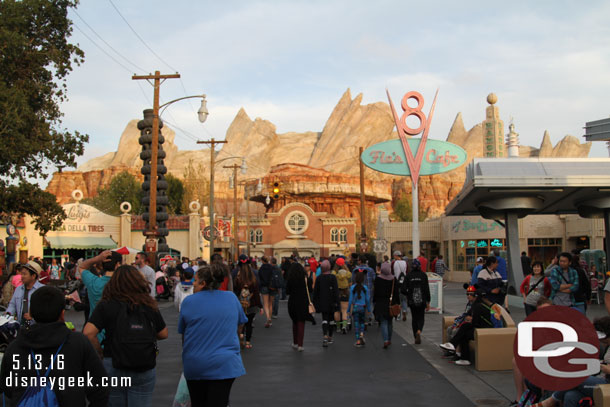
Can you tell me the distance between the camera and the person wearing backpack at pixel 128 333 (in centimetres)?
495

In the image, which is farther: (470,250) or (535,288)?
(470,250)

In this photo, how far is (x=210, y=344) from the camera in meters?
5.29

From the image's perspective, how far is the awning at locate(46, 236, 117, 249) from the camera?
4278 cm

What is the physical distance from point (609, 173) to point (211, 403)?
59.0ft

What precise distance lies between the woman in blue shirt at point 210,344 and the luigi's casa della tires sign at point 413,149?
61.6 feet

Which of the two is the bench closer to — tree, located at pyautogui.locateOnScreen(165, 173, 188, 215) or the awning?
the awning

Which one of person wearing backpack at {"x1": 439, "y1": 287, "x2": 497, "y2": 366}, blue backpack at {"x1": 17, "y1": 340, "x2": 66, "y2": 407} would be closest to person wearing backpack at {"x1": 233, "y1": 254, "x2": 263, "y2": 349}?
person wearing backpack at {"x1": 439, "y1": 287, "x2": 497, "y2": 366}

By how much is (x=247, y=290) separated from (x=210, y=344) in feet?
23.8

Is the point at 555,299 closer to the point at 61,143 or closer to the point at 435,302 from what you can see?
the point at 435,302

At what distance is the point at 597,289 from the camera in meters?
20.9

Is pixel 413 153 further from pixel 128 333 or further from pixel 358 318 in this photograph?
pixel 128 333

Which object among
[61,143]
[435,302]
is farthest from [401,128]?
[61,143]

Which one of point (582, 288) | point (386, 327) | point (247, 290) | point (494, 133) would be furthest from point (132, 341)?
point (494, 133)

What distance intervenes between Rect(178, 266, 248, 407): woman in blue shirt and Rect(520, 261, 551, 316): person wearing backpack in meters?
7.01
